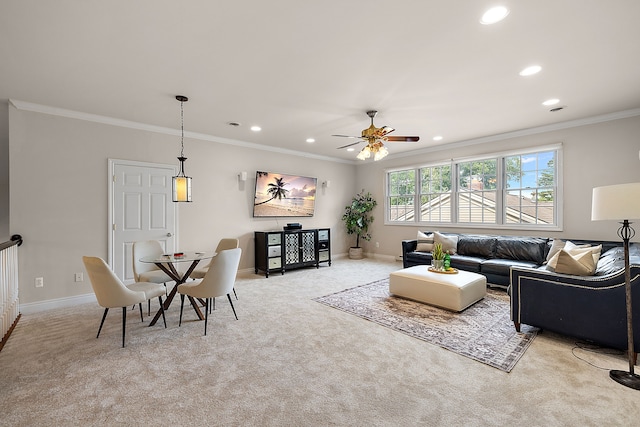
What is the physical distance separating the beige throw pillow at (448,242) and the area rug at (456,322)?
3.65ft

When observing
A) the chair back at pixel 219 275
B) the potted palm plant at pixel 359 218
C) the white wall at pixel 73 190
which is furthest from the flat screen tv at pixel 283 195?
the chair back at pixel 219 275

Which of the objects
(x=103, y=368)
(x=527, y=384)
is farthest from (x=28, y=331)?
(x=527, y=384)

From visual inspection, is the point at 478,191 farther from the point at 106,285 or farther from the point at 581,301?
the point at 106,285

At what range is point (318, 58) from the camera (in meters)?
2.63

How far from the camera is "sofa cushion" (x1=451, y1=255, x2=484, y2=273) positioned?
182 inches

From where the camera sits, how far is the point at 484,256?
16.5ft

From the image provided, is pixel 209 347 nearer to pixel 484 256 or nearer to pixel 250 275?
pixel 250 275

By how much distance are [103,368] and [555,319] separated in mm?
3953

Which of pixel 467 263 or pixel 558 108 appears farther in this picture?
pixel 467 263

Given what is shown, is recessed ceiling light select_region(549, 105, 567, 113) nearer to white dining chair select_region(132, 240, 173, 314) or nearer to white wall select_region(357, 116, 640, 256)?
white wall select_region(357, 116, 640, 256)

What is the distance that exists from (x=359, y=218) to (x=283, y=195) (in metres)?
2.21

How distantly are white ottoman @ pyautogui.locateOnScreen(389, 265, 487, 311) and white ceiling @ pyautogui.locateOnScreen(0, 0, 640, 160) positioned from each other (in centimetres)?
228

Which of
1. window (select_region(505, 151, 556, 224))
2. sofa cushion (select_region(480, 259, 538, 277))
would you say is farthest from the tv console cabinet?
window (select_region(505, 151, 556, 224))

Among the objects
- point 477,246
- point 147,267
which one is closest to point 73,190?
point 147,267
